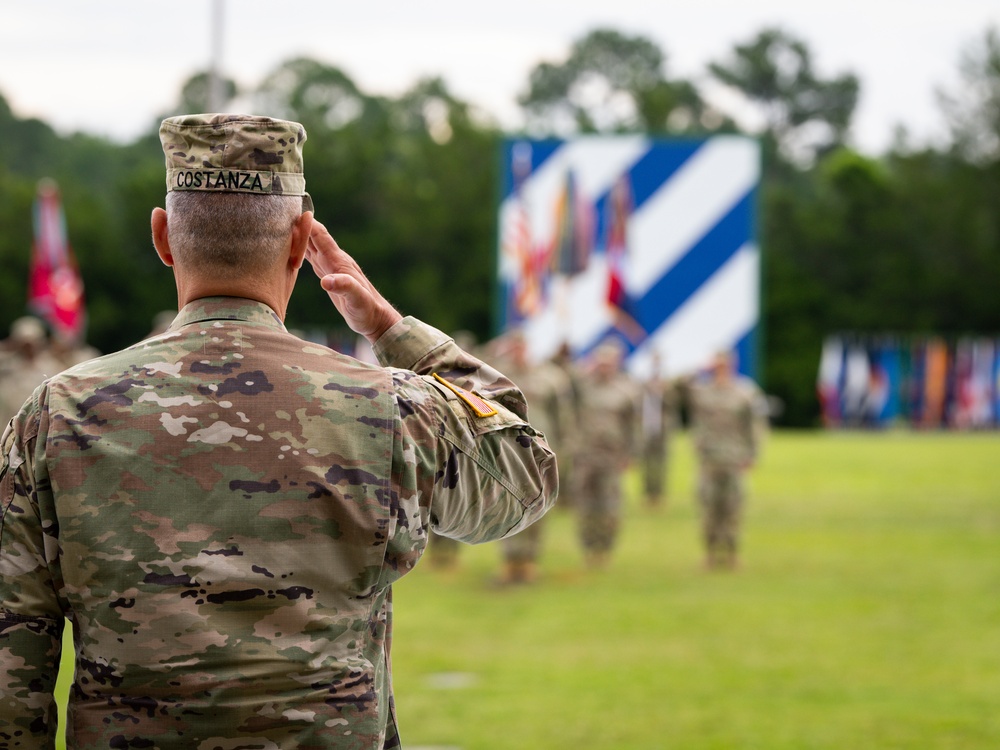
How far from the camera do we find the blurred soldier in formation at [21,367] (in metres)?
12.3

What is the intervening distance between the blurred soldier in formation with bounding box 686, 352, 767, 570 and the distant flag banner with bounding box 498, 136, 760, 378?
123 inches

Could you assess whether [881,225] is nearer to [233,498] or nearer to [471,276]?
[471,276]

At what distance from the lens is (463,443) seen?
2.11 metres

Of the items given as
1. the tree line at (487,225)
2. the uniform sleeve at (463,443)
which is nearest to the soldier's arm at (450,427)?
the uniform sleeve at (463,443)

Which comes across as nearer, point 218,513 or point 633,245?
point 218,513

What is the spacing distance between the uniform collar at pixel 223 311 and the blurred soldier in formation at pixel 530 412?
9.41 metres

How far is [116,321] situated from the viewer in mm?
42812

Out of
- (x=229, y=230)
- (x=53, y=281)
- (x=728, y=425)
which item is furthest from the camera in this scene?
(x=53, y=281)

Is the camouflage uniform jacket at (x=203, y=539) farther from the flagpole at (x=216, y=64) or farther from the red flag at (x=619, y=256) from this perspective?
the red flag at (x=619, y=256)

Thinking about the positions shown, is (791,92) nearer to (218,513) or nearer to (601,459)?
(601,459)

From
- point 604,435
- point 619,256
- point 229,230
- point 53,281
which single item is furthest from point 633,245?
point 229,230

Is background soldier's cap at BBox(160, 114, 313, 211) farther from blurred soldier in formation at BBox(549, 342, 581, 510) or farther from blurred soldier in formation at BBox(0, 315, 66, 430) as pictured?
blurred soldier in formation at BBox(0, 315, 66, 430)

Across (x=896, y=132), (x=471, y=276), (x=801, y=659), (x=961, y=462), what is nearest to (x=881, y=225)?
(x=896, y=132)

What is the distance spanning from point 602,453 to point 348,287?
35.3ft
